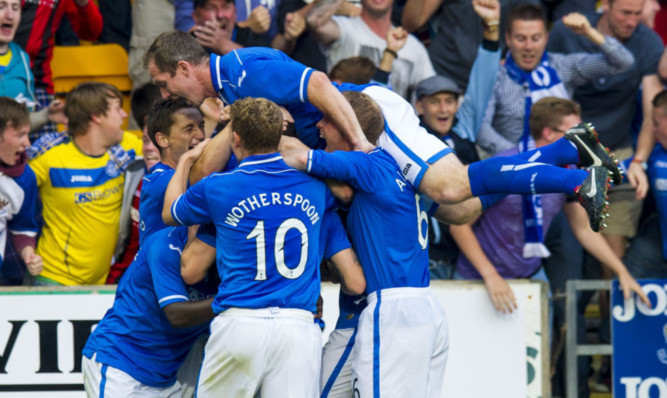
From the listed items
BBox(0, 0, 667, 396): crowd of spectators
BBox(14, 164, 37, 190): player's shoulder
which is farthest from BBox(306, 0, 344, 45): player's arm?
BBox(14, 164, 37, 190): player's shoulder

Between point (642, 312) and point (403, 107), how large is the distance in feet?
9.73

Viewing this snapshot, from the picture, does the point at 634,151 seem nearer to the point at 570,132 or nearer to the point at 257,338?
the point at 570,132

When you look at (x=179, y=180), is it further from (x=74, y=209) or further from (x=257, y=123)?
(x=74, y=209)

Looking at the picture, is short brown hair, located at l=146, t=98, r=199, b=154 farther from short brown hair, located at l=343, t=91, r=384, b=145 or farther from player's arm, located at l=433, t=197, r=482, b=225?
player's arm, located at l=433, t=197, r=482, b=225

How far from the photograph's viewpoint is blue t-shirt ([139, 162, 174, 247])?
19.0 feet

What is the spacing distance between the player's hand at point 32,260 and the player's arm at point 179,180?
2.17 metres

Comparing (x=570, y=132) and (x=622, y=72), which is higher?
(x=622, y=72)

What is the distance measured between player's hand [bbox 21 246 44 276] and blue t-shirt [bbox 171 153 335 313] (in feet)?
8.33

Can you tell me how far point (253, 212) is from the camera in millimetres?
5172

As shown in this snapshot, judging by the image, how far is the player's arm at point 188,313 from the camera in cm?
538

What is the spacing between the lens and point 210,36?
27.8 feet

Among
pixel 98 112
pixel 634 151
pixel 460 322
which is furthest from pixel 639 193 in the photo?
pixel 98 112

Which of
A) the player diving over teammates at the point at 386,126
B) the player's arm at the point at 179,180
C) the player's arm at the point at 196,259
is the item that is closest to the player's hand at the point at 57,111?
the player diving over teammates at the point at 386,126

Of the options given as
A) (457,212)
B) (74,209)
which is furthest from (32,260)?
(457,212)
